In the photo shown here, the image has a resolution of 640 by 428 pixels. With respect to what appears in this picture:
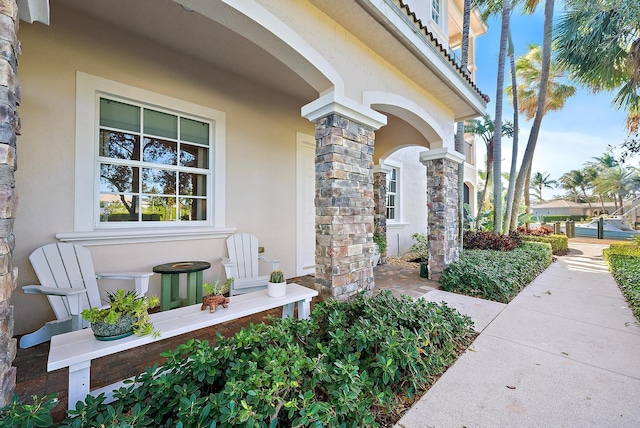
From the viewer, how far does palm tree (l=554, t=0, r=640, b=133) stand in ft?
18.9

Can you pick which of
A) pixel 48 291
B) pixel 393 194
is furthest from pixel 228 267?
pixel 393 194

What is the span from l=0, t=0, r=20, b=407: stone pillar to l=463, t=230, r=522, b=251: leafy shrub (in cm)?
768

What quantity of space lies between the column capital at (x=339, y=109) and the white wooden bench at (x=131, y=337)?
74.0 inches

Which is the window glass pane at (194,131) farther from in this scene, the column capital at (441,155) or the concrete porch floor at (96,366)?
the column capital at (441,155)

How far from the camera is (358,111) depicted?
292 centimetres

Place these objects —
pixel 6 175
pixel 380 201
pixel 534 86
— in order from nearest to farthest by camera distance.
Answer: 1. pixel 6 175
2. pixel 380 201
3. pixel 534 86

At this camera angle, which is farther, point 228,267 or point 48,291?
point 228,267

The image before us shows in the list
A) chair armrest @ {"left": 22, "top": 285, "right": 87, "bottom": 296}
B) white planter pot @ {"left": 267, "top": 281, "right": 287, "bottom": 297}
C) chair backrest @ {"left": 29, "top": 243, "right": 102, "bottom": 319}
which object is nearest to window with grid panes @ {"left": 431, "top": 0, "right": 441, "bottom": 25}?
white planter pot @ {"left": 267, "top": 281, "right": 287, "bottom": 297}

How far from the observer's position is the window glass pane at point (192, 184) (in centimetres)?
370

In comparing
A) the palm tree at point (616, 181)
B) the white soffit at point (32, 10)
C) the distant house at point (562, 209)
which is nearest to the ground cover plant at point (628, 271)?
the white soffit at point (32, 10)

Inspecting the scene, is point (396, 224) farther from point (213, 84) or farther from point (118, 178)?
point (118, 178)

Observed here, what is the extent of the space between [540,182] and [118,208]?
53587mm

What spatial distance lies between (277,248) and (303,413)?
3275mm

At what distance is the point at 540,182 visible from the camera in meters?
41.7
